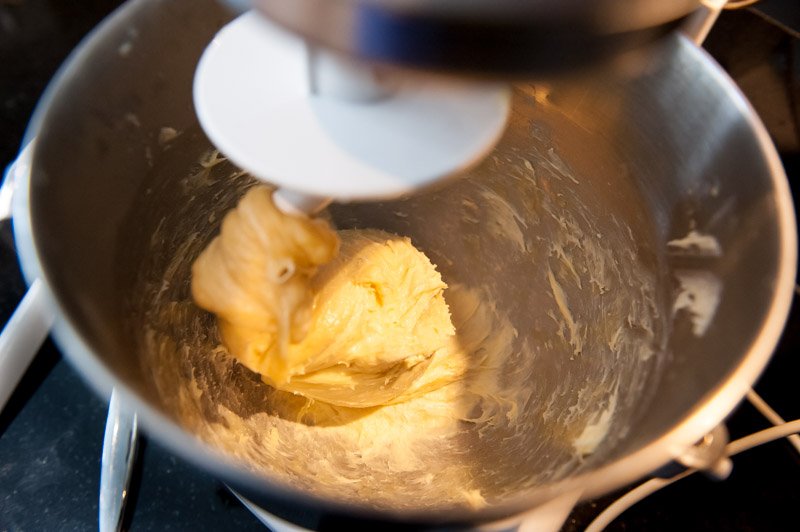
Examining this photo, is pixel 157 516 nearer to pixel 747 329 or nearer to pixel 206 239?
pixel 206 239

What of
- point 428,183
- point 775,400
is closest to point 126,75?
point 428,183

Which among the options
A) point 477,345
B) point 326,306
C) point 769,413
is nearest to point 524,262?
point 477,345

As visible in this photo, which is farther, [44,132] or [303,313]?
[303,313]

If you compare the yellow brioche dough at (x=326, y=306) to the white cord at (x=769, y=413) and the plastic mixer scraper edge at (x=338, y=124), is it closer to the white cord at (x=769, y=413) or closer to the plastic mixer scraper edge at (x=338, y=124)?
the plastic mixer scraper edge at (x=338, y=124)

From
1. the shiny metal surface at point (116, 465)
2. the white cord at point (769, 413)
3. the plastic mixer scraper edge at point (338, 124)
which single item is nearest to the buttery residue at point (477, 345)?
the shiny metal surface at point (116, 465)

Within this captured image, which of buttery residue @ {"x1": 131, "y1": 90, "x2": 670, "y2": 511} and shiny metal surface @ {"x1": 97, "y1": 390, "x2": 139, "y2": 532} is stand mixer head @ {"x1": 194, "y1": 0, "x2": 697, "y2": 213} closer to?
buttery residue @ {"x1": 131, "y1": 90, "x2": 670, "y2": 511}

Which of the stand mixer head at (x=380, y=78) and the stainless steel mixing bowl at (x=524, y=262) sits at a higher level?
the stand mixer head at (x=380, y=78)
